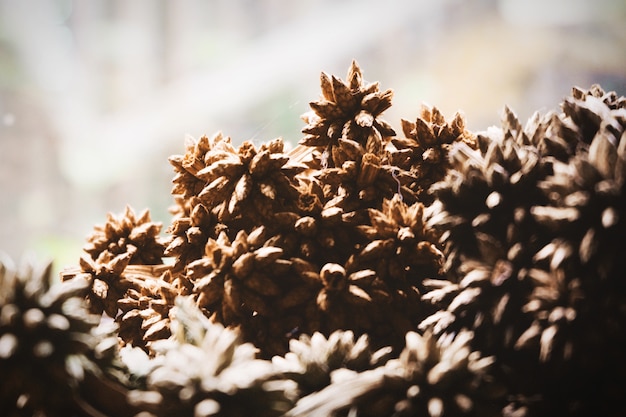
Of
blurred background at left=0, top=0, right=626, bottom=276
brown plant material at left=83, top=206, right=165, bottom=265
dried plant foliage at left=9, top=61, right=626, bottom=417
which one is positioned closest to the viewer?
dried plant foliage at left=9, top=61, right=626, bottom=417

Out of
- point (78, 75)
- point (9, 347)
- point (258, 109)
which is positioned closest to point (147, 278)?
point (9, 347)

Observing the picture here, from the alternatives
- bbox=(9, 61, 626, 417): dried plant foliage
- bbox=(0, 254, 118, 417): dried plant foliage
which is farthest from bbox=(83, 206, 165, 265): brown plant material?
bbox=(0, 254, 118, 417): dried plant foliage

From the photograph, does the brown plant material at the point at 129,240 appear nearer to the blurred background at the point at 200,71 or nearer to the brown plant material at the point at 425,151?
the brown plant material at the point at 425,151

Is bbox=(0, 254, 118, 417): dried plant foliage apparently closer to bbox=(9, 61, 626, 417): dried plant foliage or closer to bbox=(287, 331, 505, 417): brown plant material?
bbox=(9, 61, 626, 417): dried plant foliage

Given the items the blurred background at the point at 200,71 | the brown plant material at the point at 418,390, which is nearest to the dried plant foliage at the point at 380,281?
the brown plant material at the point at 418,390

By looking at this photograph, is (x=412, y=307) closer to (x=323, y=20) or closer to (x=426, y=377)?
(x=426, y=377)

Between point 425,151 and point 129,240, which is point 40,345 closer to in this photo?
point 129,240
